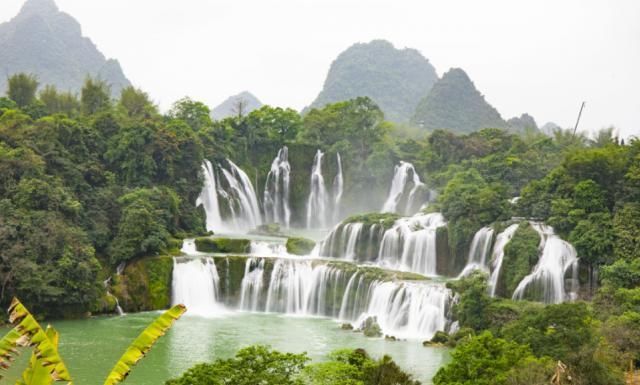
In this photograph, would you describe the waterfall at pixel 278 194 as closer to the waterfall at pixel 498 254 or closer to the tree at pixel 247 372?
the waterfall at pixel 498 254

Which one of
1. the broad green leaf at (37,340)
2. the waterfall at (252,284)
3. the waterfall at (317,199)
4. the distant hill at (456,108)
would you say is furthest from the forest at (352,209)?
the distant hill at (456,108)

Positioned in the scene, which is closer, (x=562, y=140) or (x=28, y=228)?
(x=28, y=228)

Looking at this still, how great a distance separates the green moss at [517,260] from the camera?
22.2 meters

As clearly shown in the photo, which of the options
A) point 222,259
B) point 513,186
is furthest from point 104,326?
point 513,186

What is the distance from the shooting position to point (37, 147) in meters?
27.1

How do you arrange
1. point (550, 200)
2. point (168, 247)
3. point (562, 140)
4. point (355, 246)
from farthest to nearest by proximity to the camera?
point (562, 140), point (355, 246), point (168, 247), point (550, 200)

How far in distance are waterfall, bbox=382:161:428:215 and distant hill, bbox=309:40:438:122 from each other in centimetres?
4143

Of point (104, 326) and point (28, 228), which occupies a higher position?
point (28, 228)

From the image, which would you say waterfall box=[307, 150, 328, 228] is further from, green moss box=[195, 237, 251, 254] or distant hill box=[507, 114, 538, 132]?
distant hill box=[507, 114, 538, 132]

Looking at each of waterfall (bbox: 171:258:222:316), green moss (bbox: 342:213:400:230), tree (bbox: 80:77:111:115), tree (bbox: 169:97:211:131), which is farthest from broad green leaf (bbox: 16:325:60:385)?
tree (bbox: 169:97:211:131)

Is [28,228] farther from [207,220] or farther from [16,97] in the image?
[16,97]

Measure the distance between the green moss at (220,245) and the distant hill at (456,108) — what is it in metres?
38.6

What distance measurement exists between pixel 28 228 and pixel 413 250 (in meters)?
14.1

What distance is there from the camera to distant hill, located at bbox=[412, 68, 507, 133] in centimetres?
6441
